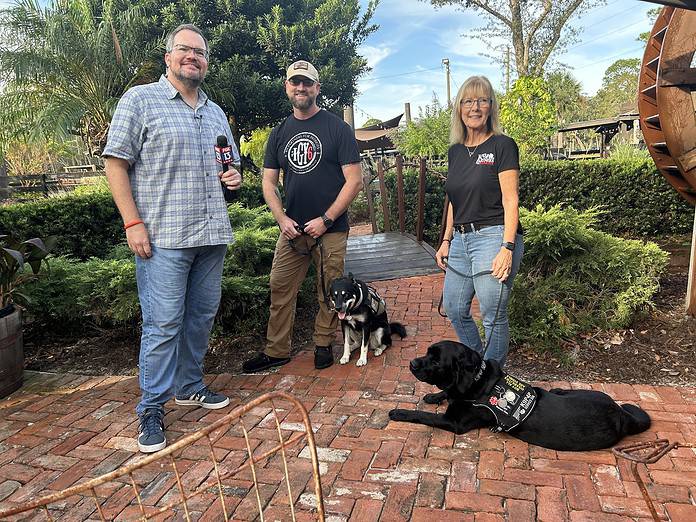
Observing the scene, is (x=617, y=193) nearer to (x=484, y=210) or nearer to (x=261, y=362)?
(x=484, y=210)

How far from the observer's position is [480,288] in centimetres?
276

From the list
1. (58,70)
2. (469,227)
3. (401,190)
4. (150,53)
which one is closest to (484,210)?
(469,227)

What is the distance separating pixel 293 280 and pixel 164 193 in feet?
4.18

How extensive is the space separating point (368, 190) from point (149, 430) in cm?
704

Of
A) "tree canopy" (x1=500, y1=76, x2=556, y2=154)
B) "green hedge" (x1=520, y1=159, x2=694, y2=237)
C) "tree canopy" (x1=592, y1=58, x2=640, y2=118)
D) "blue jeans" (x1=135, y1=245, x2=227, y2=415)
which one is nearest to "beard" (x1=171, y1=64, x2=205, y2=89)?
"blue jeans" (x1=135, y1=245, x2=227, y2=415)

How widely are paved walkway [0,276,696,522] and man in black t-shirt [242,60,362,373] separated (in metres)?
0.52

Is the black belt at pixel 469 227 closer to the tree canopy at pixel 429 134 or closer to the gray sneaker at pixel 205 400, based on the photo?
the gray sneaker at pixel 205 400

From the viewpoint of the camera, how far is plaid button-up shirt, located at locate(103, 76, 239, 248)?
2533 millimetres

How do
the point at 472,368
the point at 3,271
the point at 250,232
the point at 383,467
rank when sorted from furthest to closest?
the point at 250,232
the point at 3,271
the point at 472,368
the point at 383,467

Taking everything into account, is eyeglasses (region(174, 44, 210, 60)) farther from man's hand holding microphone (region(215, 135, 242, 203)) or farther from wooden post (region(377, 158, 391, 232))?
wooden post (region(377, 158, 391, 232))

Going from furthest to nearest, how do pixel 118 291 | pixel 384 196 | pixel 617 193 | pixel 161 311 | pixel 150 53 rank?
pixel 150 53, pixel 384 196, pixel 617 193, pixel 118 291, pixel 161 311

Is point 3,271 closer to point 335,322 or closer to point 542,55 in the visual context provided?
point 335,322

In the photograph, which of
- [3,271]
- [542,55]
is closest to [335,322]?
[3,271]

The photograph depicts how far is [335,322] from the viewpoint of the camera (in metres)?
3.79
